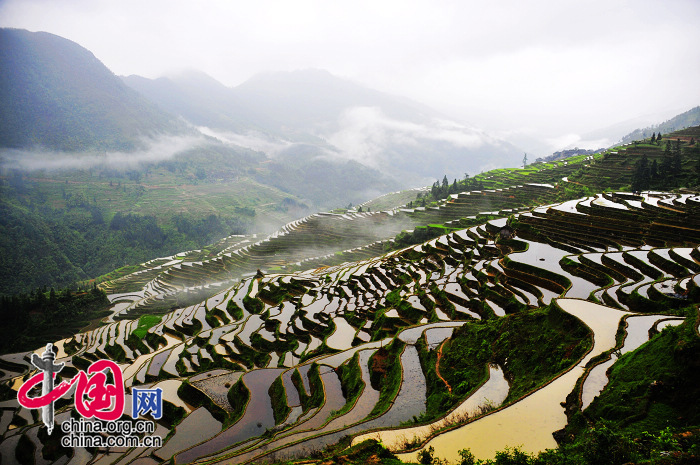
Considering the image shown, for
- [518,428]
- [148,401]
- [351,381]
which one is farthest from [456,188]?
[148,401]

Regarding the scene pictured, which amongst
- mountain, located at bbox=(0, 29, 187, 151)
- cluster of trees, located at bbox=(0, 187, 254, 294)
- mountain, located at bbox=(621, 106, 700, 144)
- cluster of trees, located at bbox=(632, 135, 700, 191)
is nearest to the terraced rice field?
cluster of trees, located at bbox=(632, 135, 700, 191)

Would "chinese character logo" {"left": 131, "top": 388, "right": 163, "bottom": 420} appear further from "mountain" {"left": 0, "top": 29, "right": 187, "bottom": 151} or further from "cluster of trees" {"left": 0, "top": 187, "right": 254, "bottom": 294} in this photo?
"mountain" {"left": 0, "top": 29, "right": 187, "bottom": 151}

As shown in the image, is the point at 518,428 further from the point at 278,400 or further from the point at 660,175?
the point at 660,175

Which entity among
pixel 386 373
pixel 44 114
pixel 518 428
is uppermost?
pixel 44 114

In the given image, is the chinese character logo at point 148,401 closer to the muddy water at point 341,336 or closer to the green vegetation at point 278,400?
the green vegetation at point 278,400

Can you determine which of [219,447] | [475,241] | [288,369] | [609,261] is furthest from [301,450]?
[475,241]

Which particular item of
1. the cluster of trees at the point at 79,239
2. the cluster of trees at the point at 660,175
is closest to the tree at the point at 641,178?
the cluster of trees at the point at 660,175
